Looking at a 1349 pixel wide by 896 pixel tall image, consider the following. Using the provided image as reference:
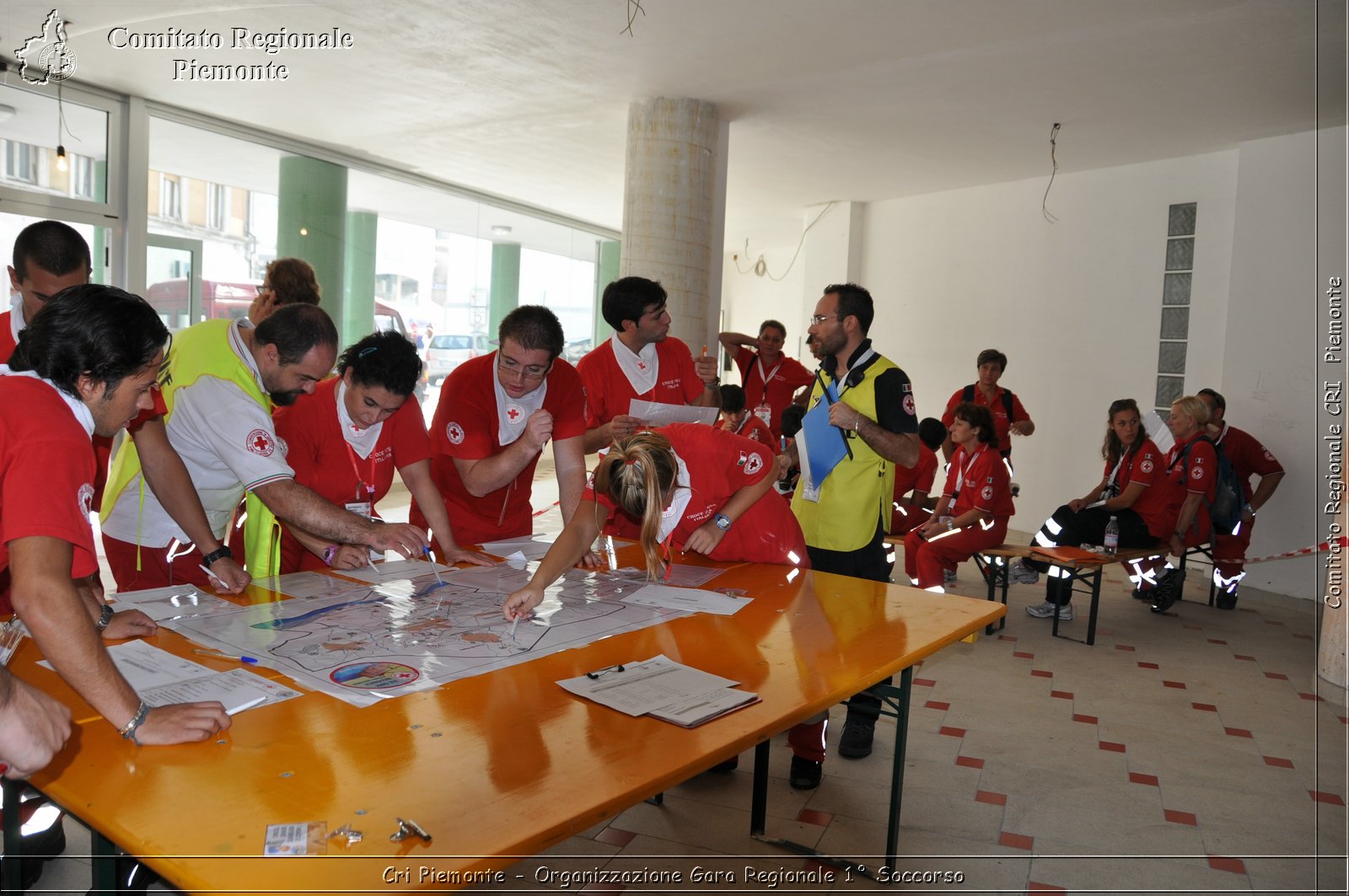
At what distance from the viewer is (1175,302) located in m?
7.91

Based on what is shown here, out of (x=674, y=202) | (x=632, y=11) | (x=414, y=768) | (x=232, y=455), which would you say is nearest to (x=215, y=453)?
(x=232, y=455)

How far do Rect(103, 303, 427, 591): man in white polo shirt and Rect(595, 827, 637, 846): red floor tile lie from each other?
1032 millimetres

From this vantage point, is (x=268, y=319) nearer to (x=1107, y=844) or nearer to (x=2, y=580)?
(x=2, y=580)

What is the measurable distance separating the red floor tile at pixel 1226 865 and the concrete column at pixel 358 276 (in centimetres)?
831

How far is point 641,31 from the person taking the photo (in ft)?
17.9

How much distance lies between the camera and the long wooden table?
119cm

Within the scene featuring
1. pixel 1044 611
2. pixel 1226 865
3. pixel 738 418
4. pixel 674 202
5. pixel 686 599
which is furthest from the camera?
pixel 674 202

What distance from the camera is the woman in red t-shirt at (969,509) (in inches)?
220

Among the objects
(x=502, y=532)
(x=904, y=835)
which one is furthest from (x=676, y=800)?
(x=502, y=532)

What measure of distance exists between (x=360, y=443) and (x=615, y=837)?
1.43 m

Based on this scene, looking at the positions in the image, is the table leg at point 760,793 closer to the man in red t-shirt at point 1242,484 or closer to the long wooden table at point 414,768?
the long wooden table at point 414,768

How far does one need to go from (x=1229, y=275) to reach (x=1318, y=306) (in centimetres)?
94

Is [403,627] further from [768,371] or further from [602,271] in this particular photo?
[602,271]

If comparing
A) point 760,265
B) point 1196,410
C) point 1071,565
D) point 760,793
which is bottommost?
point 760,793
